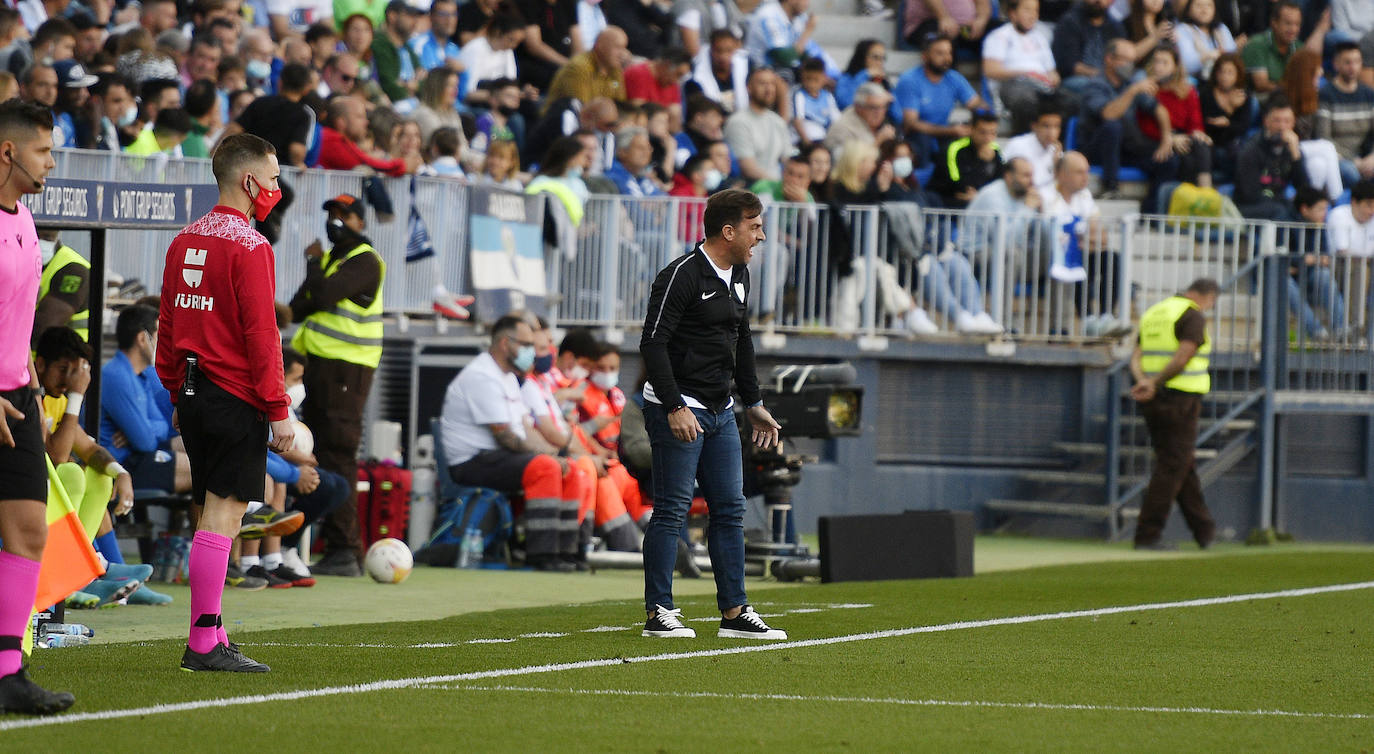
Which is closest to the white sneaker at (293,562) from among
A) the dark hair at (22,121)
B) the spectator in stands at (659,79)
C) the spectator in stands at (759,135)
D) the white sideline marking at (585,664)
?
the white sideline marking at (585,664)

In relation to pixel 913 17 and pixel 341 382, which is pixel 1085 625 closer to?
pixel 341 382

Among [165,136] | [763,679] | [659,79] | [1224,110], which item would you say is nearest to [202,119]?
[165,136]

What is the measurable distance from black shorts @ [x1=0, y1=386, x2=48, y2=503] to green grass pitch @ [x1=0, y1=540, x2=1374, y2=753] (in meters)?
0.71

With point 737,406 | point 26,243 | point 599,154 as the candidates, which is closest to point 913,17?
point 599,154

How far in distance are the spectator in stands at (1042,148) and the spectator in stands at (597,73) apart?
385 centimetres

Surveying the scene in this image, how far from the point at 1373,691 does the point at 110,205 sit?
5.46m

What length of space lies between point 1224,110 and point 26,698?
60.5ft

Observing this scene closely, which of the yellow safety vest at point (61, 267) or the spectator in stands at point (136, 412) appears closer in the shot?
the yellow safety vest at point (61, 267)

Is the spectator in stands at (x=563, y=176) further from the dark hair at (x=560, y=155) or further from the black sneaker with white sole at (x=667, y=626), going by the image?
the black sneaker with white sole at (x=667, y=626)

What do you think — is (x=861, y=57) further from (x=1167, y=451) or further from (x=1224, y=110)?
(x=1167, y=451)

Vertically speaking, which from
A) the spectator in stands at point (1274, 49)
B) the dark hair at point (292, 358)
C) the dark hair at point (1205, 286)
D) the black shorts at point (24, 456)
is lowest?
the black shorts at point (24, 456)

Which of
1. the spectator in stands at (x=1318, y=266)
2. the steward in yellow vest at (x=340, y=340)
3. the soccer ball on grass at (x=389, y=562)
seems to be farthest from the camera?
the spectator in stands at (x=1318, y=266)

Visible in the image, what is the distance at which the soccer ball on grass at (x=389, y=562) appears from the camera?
12.8 metres

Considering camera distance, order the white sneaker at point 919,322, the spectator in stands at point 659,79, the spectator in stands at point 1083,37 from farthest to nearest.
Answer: the spectator in stands at point 1083,37 < the spectator in stands at point 659,79 < the white sneaker at point 919,322
